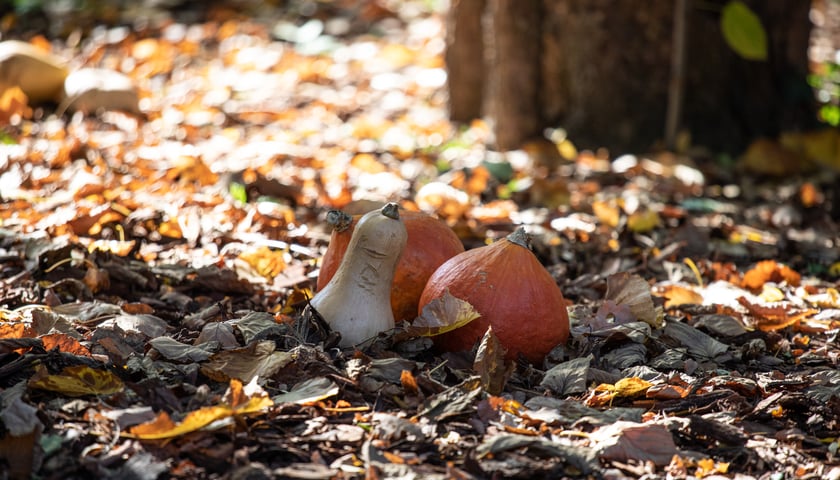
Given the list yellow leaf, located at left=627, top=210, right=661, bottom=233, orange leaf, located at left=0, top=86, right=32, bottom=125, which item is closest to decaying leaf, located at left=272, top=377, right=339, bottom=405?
yellow leaf, located at left=627, top=210, right=661, bottom=233

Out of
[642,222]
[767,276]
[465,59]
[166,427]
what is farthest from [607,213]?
[166,427]

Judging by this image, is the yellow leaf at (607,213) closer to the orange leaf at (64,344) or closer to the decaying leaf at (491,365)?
the decaying leaf at (491,365)

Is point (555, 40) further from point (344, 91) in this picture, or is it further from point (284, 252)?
point (284, 252)

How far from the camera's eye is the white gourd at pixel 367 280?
92.5 inches

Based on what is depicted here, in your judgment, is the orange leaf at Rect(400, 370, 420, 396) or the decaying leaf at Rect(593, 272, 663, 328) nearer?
the orange leaf at Rect(400, 370, 420, 396)

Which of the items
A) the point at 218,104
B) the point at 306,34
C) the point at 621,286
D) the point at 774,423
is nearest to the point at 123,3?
the point at 306,34

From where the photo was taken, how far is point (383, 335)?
2.39 m

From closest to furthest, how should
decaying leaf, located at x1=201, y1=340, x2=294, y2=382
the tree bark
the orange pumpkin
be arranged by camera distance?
decaying leaf, located at x1=201, y1=340, x2=294, y2=382
the orange pumpkin
the tree bark

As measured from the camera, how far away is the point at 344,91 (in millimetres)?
7027

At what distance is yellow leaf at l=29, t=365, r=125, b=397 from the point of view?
2027 mm

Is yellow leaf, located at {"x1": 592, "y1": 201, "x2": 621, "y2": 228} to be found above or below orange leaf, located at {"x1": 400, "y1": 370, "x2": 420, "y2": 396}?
below

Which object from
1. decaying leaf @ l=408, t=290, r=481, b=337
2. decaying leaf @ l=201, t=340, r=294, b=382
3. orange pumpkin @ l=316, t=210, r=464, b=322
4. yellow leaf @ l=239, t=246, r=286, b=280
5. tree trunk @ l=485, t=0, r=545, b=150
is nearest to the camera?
decaying leaf @ l=201, t=340, r=294, b=382

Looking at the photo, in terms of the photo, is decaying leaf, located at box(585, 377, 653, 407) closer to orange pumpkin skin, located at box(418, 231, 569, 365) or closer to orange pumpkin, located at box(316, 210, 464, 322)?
orange pumpkin skin, located at box(418, 231, 569, 365)

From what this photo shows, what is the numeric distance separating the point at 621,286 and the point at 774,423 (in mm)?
731
